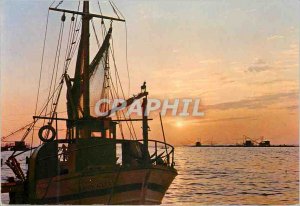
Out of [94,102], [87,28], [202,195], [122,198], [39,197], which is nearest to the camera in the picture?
[122,198]

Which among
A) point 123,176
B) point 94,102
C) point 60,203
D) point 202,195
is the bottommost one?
point 202,195

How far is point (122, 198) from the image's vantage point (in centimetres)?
1596

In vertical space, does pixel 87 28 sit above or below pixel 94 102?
above

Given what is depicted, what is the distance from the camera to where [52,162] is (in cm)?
1734

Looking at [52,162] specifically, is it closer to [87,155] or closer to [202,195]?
[87,155]

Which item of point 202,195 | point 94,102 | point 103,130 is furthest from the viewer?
point 202,195

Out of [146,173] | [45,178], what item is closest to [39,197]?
[45,178]

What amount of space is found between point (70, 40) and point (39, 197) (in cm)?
861

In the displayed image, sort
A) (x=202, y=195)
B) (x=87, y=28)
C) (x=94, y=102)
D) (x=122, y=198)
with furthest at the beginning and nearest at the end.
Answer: (x=202, y=195) → (x=94, y=102) → (x=87, y=28) → (x=122, y=198)

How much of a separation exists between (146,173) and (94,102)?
6534 mm

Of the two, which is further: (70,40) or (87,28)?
(70,40)

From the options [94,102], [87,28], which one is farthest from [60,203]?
[87,28]

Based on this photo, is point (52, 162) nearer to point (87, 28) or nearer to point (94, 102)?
point (94, 102)

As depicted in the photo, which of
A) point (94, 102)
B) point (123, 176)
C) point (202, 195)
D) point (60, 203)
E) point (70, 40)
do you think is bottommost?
point (202, 195)
